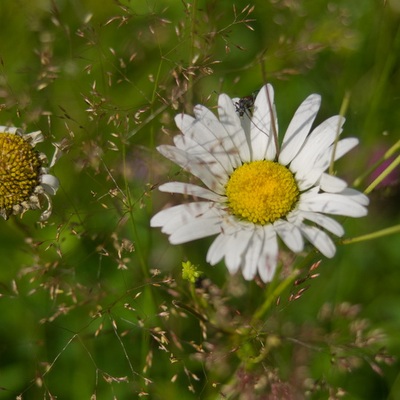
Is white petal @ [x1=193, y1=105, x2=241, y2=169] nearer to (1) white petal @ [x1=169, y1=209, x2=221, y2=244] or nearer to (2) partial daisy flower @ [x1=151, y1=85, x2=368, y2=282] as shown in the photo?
(2) partial daisy flower @ [x1=151, y1=85, x2=368, y2=282]

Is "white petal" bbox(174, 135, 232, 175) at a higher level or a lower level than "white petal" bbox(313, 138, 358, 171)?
lower

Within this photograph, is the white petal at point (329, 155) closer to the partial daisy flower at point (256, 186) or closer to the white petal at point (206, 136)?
the partial daisy flower at point (256, 186)

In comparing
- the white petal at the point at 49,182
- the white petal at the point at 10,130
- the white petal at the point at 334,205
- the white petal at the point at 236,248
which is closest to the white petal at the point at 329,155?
the white petal at the point at 334,205

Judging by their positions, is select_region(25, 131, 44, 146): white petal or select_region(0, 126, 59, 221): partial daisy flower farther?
select_region(25, 131, 44, 146): white petal

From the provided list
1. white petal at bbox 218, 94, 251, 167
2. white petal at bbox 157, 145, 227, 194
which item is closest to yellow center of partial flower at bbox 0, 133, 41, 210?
white petal at bbox 157, 145, 227, 194

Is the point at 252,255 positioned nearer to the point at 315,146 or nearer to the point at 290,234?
the point at 290,234

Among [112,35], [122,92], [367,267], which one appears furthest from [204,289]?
[112,35]

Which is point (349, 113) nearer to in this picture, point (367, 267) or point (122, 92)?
point (367, 267)
